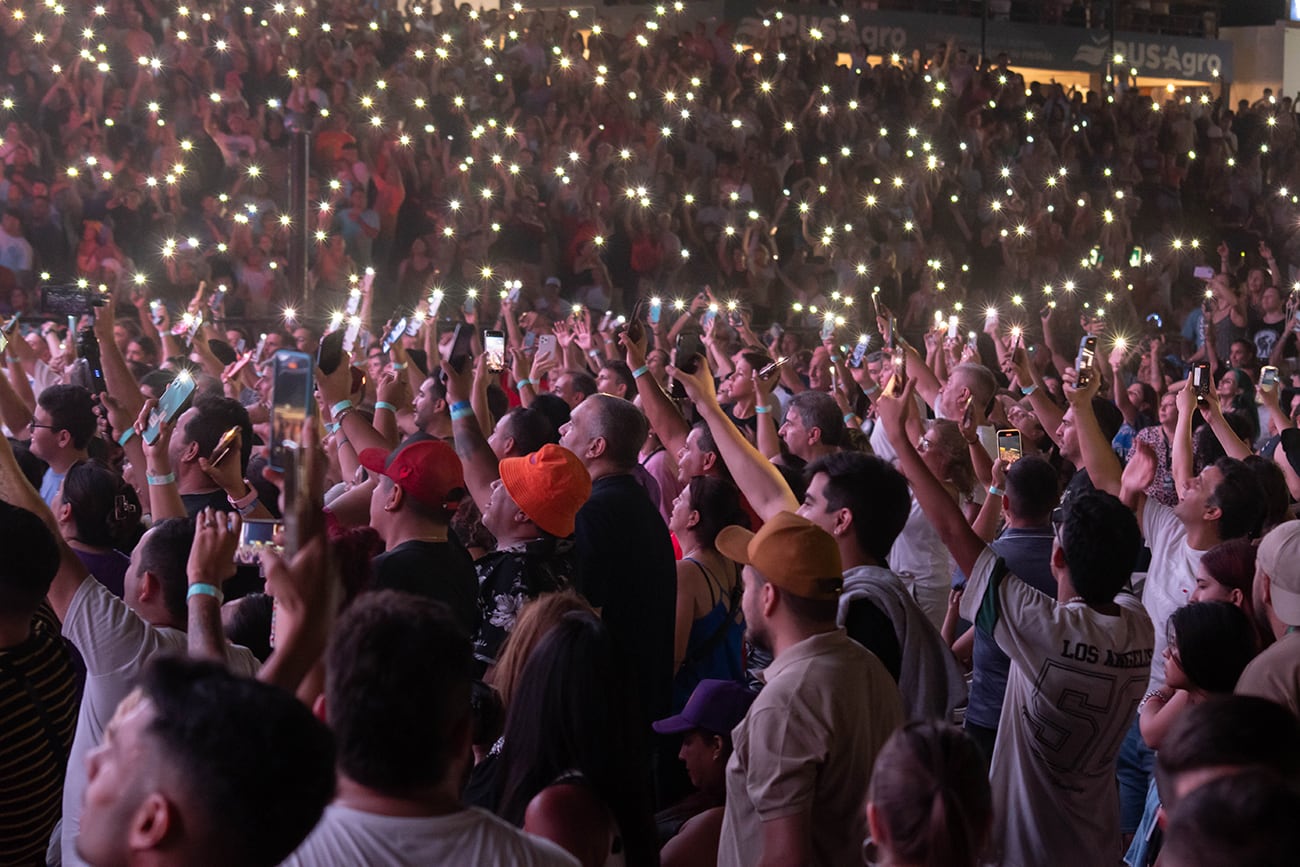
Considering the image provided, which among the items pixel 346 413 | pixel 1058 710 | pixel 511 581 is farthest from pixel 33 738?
pixel 346 413

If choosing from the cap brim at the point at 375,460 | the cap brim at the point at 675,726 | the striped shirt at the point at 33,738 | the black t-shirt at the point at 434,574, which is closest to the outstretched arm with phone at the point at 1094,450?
the cap brim at the point at 675,726

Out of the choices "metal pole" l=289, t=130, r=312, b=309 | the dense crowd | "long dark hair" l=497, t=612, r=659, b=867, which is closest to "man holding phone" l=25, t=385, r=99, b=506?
the dense crowd

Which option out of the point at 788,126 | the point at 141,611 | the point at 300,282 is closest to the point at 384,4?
the point at 788,126

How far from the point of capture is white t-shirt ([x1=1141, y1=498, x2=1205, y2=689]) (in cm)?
462

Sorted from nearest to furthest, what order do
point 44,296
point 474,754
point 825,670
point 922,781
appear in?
1. point 922,781
2. point 825,670
3. point 474,754
4. point 44,296

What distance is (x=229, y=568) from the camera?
2.60 metres

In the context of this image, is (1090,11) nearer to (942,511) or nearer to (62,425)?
(62,425)

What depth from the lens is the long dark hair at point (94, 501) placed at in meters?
3.98

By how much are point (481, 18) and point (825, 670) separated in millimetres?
14093

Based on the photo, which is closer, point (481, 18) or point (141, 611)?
point (141, 611)

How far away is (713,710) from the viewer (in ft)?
11.4

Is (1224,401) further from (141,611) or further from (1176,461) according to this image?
(141,611)

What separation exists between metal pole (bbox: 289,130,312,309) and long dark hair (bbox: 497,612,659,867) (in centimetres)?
851

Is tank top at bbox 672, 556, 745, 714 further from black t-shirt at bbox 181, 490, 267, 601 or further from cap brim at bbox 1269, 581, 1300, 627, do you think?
cap brim at bbox 1269, 581, 1300, 627
